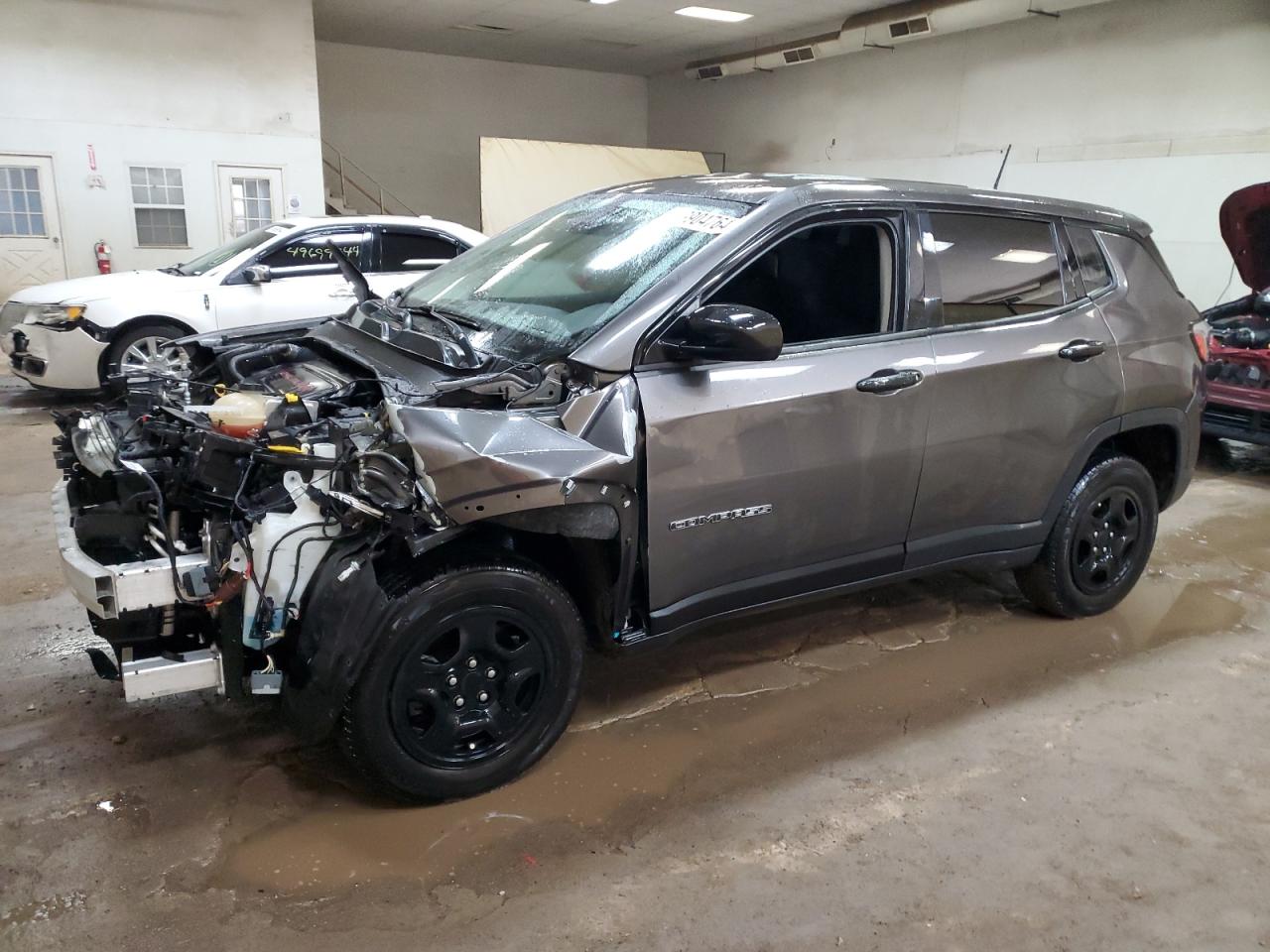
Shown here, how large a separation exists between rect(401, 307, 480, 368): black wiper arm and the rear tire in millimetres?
2504

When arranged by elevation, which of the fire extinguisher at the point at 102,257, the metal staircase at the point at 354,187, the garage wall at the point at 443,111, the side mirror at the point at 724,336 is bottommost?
the side mirror at the point at 724,336

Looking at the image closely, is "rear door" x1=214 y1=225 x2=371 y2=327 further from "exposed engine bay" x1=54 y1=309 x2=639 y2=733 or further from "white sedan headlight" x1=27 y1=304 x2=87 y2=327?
"exposed engine bay" x1=54 y1=309 x2=639 y2=733

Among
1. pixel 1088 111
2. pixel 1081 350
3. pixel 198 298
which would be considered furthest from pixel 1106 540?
pixel 1088 111

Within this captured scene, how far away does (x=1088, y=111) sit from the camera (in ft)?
38.9

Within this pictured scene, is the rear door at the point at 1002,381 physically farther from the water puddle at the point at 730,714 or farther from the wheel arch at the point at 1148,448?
the water puddle at the point at 730,714

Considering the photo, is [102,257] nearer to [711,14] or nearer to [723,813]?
[711,14]

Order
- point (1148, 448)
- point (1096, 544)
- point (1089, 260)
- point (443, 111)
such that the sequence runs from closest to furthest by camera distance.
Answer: point (1089, 260), point (1096, 544), point (1148, 448), point (443, 111)

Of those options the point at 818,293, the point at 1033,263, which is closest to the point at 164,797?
the point at 818,293

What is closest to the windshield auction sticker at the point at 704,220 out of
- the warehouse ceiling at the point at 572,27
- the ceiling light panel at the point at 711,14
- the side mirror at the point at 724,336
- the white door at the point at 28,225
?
the side mirror at the point at 724,336

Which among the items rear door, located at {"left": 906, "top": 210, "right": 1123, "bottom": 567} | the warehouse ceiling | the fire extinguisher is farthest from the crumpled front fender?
the warehouse ceiling

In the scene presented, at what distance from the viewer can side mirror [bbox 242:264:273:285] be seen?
761cm

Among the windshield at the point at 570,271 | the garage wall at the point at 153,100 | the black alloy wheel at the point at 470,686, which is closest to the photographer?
the black alloy wheel at the point at 470,686

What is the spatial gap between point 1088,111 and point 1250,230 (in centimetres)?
574

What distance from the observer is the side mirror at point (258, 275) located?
761 centimetres
